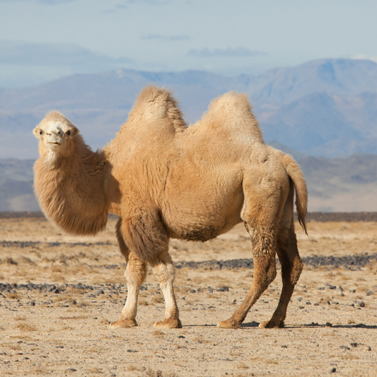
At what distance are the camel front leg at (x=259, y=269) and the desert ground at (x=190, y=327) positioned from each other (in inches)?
7.3

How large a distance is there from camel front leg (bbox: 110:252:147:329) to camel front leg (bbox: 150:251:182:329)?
20 centimetres

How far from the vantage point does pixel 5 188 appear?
485ft

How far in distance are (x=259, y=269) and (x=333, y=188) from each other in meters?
131

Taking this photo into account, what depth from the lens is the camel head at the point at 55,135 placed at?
26.7 ft

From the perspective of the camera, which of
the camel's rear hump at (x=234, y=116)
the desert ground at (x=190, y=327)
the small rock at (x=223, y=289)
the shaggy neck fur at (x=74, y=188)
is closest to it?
the desert ground at (x=190, y=327)

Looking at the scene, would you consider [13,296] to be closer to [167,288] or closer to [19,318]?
[19,318]

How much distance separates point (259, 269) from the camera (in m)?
8.43

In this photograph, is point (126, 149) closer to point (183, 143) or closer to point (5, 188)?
point (183, 143)

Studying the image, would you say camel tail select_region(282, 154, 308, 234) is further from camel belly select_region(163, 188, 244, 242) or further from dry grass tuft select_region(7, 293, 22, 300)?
dry grass tuft select_region(7, 293, 22, 300)

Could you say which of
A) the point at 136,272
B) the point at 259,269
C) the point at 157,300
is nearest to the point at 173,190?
the point at 136,272

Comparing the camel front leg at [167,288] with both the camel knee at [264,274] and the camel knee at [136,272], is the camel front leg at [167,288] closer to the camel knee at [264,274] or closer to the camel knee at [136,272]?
the camel knee at [136,272]

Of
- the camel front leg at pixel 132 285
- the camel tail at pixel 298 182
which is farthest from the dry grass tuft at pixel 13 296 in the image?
the camel tail at pixel 298 182

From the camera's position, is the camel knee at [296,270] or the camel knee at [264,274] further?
the camel knee at [296,270]

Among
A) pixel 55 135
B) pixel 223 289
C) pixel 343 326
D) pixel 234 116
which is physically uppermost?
pixel 234 116
